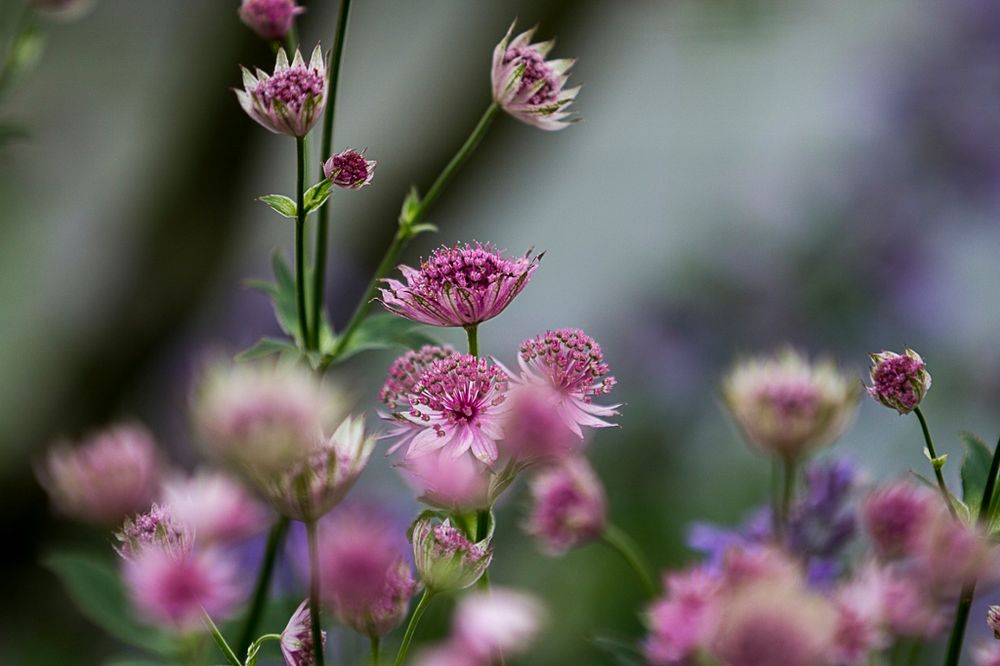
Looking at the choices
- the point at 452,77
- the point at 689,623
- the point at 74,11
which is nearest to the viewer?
the point at 689,623

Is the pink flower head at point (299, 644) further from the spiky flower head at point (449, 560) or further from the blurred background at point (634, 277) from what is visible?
the blurred background at point (634, 277)

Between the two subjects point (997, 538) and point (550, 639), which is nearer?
point (997, 538)

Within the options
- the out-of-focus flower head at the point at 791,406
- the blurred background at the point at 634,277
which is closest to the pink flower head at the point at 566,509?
the out-of-focus flower head at the point at 791,406

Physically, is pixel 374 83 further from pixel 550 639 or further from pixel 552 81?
pixel 552 81

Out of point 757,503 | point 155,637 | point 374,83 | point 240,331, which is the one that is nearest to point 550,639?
point 757,503

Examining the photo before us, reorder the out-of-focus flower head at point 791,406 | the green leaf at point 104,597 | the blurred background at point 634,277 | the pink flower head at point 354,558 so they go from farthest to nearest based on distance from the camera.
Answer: the blurred background at point 634,277 → the green leaf at point 104,597 → the out-of-focus flower head at point 791,406 → the pink flower head at point 354,558
